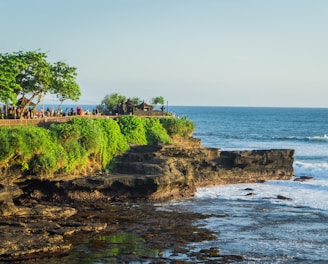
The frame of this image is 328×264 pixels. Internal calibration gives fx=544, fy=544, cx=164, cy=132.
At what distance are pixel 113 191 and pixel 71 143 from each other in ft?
14.6

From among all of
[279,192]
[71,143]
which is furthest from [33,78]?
[279,192]

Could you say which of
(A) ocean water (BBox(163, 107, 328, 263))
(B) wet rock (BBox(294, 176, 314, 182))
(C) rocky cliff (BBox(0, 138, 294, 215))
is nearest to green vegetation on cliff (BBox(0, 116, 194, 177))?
(C) rocky cliff (BBox(0, 138, 294, 215))

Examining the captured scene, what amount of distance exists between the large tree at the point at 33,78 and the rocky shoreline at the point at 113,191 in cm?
750

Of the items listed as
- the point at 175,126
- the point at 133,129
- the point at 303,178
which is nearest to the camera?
the point at 133,129

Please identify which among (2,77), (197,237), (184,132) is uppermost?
(2,77)

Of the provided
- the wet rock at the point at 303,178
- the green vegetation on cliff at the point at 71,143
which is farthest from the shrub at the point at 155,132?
the wet rock at the point at 303,178

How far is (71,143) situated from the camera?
125ft

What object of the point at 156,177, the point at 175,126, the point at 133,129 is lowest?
the point at 156,177

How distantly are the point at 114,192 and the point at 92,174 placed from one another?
2.54 metres

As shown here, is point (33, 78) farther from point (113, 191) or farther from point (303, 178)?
point (303, 178)

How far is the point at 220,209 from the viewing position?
36.0m

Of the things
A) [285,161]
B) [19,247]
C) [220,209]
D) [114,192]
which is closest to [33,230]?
[19,247]

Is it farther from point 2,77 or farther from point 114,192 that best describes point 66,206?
point 2,77

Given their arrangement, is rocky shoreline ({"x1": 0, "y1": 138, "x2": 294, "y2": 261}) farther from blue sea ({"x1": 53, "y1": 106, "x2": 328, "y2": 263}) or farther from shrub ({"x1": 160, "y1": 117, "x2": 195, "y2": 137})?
blue sea ({"x1": 53, "y1": 106, "x2": 328, "y2": 263})
